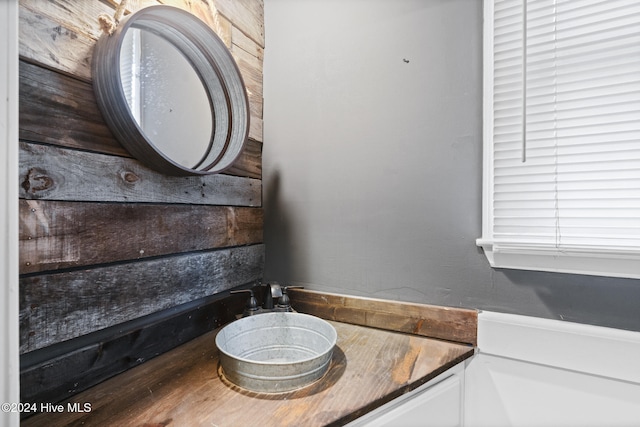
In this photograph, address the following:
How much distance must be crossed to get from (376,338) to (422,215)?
0.42 meters

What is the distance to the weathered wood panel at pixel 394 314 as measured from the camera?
3.31 ft

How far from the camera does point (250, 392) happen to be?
0.74m

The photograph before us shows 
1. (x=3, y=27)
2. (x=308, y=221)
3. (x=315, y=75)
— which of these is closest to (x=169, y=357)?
(x=308, y=221)

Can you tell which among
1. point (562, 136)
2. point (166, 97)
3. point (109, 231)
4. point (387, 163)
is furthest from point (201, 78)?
point (562, 136)

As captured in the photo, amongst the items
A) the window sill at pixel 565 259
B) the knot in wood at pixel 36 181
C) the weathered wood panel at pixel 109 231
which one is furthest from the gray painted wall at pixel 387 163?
the knot in wood at pixel 36 181

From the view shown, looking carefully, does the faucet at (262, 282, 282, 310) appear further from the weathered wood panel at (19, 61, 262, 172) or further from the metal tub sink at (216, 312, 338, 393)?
the weathered wood panel at (19, 61, 262, 172)

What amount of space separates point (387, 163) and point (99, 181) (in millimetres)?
834

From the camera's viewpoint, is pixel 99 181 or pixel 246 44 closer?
pixel 99 181

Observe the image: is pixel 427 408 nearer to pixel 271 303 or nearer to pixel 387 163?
pixel 271 303

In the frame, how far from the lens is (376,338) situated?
105 cm

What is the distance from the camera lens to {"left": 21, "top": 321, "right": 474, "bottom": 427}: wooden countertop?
25.4 inches

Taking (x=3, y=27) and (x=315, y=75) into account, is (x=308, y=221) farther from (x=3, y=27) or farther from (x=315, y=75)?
(x=3, y=27)

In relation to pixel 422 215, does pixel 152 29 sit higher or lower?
higher

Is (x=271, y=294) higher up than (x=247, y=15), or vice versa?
(x=247, y=15)
